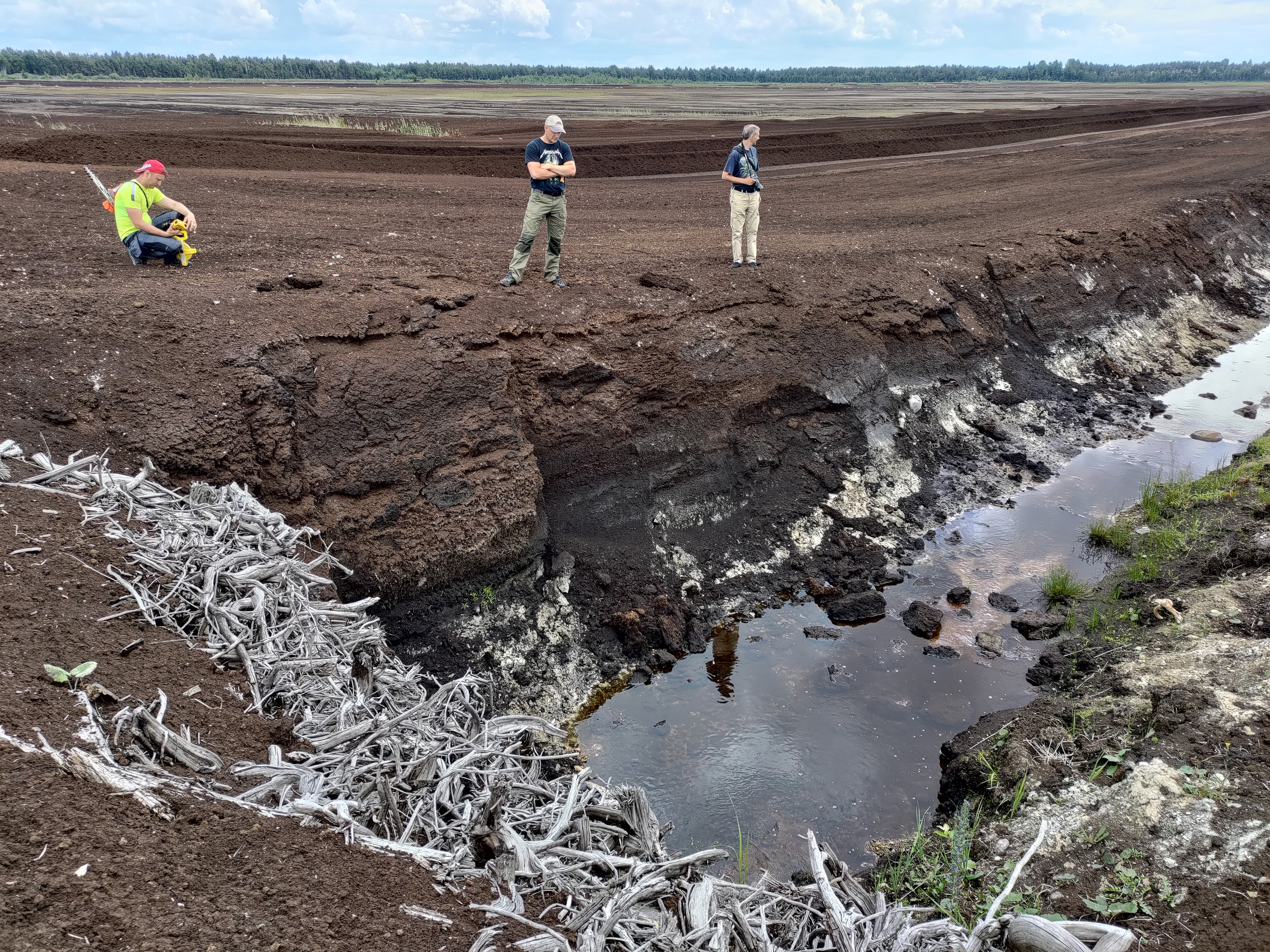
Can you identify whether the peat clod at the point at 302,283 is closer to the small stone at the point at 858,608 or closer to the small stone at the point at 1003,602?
the small stone at the point at 858,608

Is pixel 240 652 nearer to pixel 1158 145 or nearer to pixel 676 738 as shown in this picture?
pixel 676 738

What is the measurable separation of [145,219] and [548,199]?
12.4 feet

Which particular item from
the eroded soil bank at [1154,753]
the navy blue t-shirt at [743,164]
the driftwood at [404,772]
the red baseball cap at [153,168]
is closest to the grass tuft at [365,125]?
the navy blue t-shirt at [743,164]

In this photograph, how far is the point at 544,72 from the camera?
100438 millimetres

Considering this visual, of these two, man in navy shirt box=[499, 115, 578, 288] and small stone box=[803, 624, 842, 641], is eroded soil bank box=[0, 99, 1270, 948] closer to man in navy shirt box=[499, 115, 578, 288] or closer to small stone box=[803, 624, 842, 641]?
man in navy shirt box=[499, 115, 578, 288]

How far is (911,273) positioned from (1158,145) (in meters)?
18.9

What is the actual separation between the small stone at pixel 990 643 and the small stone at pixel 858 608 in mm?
862

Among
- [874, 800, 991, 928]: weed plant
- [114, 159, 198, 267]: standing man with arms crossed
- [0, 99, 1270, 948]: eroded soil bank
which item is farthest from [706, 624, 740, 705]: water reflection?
[114, 159, 198, 267]: standing man with arms crossed

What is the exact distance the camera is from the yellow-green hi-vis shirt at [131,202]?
7871 mm

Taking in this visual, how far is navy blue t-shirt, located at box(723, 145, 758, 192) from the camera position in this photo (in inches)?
376

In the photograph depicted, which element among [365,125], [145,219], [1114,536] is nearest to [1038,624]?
[1114,536]

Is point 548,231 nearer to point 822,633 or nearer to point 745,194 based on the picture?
point 745,194

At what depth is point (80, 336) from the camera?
6629 millimetres

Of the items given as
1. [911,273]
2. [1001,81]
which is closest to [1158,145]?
[911,273]
